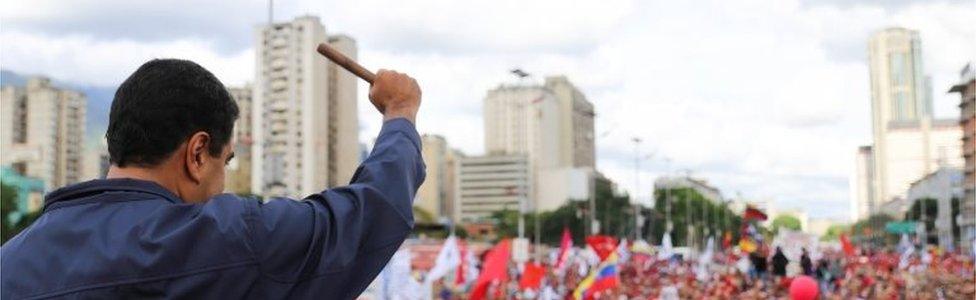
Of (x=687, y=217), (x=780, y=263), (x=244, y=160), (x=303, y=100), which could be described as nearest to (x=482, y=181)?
(x=687, y=217)

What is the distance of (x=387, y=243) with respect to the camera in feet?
5.98

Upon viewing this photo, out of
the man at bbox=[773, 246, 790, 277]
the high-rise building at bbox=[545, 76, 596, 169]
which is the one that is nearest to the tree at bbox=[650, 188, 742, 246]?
the high-rise building at bbox=[545, 76, 596, 169]

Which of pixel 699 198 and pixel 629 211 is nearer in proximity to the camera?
pixel 629 211

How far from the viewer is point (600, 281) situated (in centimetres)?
2192

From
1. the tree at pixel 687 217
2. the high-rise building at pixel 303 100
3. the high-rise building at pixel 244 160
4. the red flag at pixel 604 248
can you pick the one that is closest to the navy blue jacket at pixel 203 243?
the red flag at pixel 604 248

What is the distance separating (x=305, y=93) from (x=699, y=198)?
5243 cm

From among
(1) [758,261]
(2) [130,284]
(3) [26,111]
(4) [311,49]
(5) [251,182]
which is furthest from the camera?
(4) [311,49]

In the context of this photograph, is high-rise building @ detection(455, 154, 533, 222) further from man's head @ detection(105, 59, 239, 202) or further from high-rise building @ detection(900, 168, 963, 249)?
man's head @ detection(105, 59, 239, 202)

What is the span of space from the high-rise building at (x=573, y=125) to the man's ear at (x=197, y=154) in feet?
382

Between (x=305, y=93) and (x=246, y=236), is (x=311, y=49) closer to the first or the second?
(x=305, y=93)

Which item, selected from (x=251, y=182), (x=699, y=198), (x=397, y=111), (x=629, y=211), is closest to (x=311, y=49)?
(x=251, y=182)

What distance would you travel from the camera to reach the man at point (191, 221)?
5.44ft

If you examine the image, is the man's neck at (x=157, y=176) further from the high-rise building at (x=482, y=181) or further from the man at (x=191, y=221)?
the high-rise building at (x=482, y=181)

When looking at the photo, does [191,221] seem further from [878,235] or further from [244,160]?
[878,235]
